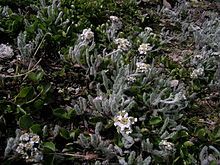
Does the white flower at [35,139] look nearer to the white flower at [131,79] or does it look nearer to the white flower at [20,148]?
the white flower at [20,148]

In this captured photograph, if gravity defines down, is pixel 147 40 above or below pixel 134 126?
above

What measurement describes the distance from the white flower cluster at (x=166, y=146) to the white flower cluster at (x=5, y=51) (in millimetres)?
2071

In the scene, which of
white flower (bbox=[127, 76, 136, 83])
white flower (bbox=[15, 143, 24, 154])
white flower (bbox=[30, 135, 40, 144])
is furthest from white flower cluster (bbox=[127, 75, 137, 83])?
white flower (bbox=[15, 143, 24, 154])

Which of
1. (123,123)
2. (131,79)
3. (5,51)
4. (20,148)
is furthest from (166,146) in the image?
(5,51)

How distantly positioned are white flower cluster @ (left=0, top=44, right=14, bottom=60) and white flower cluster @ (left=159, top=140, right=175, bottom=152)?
2.07 metres

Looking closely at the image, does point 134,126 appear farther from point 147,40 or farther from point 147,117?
point 147,40

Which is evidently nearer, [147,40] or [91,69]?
[91,69]

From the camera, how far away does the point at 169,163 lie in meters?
2.40

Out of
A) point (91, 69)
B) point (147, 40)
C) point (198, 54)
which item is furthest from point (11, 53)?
point (198, 54)

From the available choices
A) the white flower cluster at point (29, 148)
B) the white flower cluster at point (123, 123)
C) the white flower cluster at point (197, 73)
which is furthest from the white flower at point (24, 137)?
the white flower cluster at point (197, 73)

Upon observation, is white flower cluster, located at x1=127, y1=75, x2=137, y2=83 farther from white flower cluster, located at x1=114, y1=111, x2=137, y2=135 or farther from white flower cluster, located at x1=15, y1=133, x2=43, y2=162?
white flower cluster, located at x1=15, y1=133, x2=43, y2=162

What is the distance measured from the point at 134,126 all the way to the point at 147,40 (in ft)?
6.66

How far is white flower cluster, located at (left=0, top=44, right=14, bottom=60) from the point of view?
9.97 feet

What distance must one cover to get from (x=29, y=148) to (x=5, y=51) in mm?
1504
